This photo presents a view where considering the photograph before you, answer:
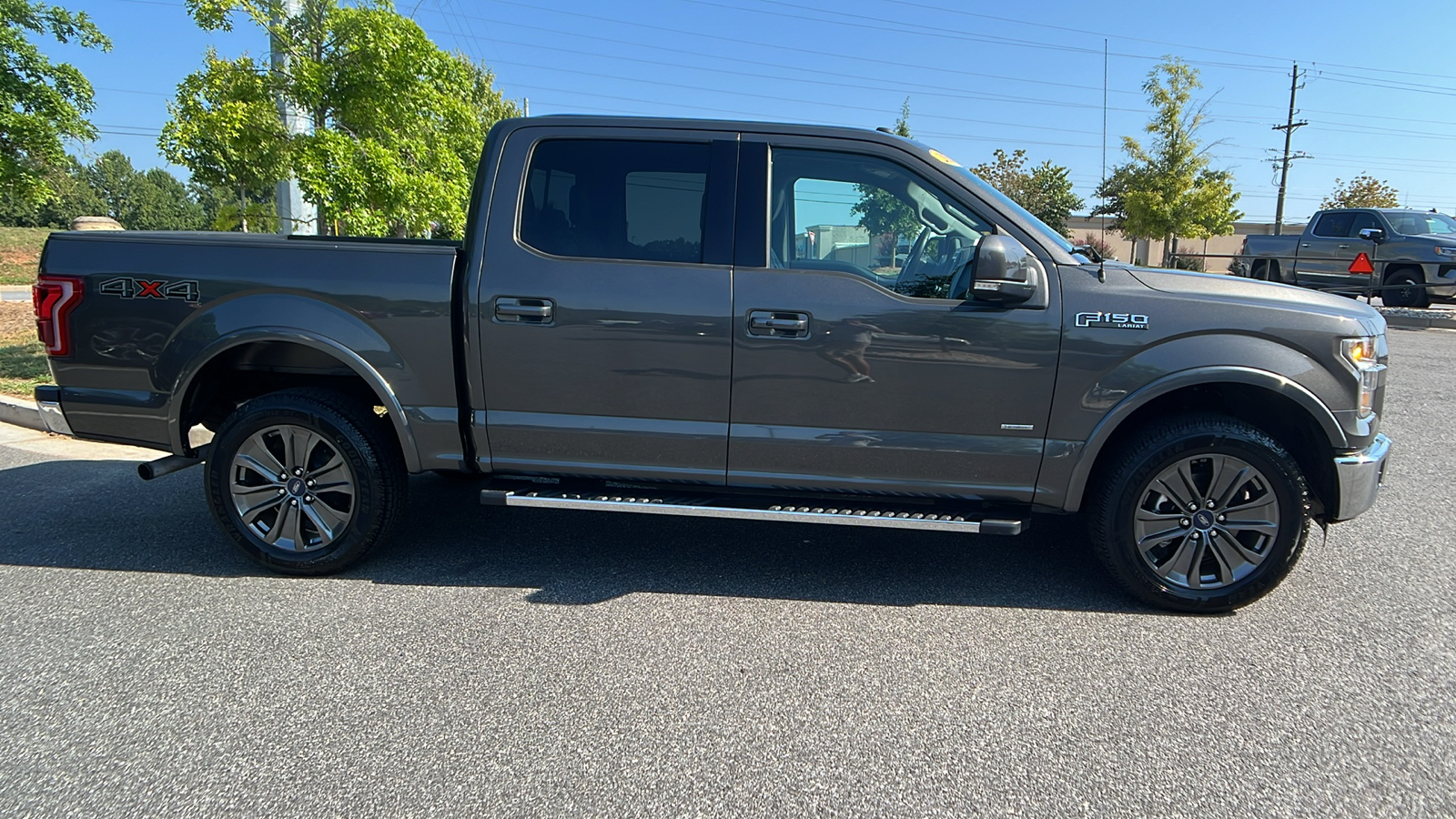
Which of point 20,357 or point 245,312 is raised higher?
point 245,312

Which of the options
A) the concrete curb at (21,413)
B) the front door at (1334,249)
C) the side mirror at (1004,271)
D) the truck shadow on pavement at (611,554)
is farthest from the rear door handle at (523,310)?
the front door at (1334,249)

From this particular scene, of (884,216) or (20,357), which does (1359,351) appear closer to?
(884,216)

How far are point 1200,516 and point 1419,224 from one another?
57.9 ft

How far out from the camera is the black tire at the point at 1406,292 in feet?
52.0

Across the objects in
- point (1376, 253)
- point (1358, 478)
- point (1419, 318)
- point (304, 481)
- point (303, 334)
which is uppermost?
point (1376, 253)

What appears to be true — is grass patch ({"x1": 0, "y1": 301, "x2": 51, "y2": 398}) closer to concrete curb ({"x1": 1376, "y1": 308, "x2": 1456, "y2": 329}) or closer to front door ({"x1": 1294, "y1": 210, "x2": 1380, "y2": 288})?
front door ({"x1": 1294, "y1": 210, "x2": 1380, "y2": 288})

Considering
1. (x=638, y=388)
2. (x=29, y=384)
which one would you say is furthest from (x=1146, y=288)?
(x=29, y=384)

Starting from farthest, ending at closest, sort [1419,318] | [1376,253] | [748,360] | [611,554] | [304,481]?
1. [1376,253]
2. [1419,318]
3. [611,554]
4. [304,481]
5. [748,360]

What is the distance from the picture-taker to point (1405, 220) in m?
16.1

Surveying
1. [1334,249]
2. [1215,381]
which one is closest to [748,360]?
[1215,381]

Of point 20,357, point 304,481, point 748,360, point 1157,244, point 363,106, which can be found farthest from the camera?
point 1157,244

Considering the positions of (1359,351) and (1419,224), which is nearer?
(1359,351)

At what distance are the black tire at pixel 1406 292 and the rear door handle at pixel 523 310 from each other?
1875 cm

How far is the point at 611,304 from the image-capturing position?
3.57 meters
